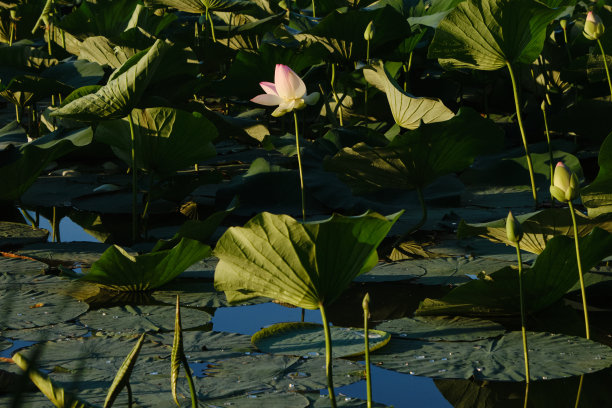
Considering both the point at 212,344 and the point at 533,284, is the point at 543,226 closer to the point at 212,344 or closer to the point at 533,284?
the point at 533,284

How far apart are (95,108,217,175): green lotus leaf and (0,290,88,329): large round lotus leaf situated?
27.0 inches

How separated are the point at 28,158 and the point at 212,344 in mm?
1195

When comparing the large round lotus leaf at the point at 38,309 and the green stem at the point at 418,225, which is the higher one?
the green stem at the point at 418,225

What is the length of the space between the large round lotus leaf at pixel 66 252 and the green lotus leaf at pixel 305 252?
90 cm

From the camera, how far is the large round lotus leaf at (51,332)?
1.67 metres

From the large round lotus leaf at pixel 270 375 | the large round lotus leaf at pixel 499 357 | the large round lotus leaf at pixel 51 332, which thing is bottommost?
the large round lotus leaf at pixel 499 357

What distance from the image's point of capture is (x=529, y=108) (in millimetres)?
3936

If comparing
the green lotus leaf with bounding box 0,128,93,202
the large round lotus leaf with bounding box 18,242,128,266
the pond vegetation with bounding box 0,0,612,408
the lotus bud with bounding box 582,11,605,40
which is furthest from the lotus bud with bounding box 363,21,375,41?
the large round lotus leaf with bounding box 18,242,128,266

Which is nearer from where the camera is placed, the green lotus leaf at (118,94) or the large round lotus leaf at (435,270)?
the large round lotus leaf at (435,270)

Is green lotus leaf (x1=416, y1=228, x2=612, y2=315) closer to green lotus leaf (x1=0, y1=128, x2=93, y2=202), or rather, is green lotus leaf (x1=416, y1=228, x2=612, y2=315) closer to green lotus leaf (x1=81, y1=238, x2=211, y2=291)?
green lotus leaf (x1=81, y1=238, x2=211, y2=291)

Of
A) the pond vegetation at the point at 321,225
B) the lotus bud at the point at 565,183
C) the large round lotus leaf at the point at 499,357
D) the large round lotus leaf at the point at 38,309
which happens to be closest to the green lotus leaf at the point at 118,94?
the pond vegetation at the point at 321,225

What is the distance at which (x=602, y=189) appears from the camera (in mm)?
1854

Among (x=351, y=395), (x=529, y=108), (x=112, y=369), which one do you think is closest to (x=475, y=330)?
(x=351, y=395)

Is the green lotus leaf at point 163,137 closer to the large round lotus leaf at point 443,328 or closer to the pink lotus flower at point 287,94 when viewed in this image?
the pink lotus flower at point 287,94
